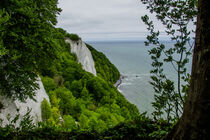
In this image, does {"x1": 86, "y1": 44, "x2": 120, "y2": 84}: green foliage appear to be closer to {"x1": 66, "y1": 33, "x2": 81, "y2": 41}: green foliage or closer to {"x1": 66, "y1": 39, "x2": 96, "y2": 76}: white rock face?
{"x1": 66, "y1": 39, "x2": 96, "y2": 76}: white rock face

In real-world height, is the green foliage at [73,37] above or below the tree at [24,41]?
above

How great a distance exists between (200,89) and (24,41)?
23.6 ft

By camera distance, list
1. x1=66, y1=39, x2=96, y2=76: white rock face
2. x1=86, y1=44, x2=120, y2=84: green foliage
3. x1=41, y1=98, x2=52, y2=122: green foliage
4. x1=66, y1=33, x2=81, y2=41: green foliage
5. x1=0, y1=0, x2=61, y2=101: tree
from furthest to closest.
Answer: x1=86, y1=44, x2=120, y2=84: green foliage → x1=66, y1=33, x2=81, y2=41: green foliage → x1=66, y1=39, x2=96, y2=76: white rock face → x1=41, y1=98, x2=52, y2=122: green foliage → x1=0, y1=0, x2=61, y2=101: tree

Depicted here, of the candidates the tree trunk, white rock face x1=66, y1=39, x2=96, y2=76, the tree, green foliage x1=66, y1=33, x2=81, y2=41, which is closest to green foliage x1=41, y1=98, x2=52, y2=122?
the tree

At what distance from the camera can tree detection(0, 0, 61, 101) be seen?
720 centimetres

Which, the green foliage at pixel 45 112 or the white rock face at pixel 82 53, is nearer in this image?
the green foliage at pixel 45 112

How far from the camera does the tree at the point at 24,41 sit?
283 inches

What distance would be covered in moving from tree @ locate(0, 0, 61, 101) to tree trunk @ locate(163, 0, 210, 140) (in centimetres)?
675

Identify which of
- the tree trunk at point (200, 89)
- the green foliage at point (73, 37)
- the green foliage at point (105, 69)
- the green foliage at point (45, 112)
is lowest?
the green foliage at point (45, 112)

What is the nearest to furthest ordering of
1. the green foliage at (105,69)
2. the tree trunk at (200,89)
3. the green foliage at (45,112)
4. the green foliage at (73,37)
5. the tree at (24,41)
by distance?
the tree trunk at (200,89) < the tree at (24,41) < the green foliage at (45,112) < the green foliage at (73,37) < the green foliage at (105,69)

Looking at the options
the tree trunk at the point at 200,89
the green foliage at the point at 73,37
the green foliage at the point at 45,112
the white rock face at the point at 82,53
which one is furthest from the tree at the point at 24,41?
the green foliage at the point at 73,37

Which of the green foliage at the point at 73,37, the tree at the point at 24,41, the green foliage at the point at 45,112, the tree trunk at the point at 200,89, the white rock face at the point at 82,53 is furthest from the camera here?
the green foliage at the point at 73,37

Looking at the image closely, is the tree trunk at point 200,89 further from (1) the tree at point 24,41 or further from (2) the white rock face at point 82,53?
(2) the white rock face at point 82,53

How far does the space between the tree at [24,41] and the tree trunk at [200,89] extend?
6.75m
